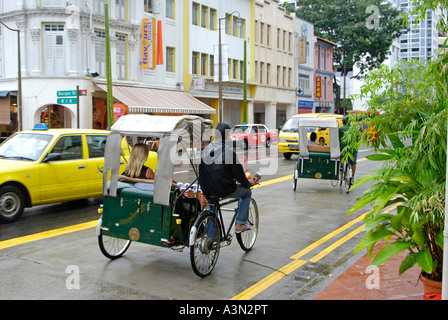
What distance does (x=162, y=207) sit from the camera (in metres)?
5.84

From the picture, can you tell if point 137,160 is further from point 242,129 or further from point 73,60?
point 242,129

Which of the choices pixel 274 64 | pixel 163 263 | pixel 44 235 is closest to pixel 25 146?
pixel 44 235

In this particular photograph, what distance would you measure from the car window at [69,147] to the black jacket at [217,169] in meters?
4.73

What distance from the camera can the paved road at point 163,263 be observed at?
18.0 ft

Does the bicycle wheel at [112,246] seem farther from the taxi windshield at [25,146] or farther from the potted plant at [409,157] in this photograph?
the taxi windshield at [25,146]

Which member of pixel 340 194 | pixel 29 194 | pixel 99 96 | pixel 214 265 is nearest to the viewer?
pixel 214 265

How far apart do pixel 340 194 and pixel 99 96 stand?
63.8 ft

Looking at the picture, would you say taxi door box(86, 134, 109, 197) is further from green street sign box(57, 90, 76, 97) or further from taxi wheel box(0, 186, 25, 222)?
green street sign box(57, 90, 76, 97)

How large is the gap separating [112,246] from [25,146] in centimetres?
425

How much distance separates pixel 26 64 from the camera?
26.5 m

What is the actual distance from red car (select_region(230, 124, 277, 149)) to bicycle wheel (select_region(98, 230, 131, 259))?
22.5m
